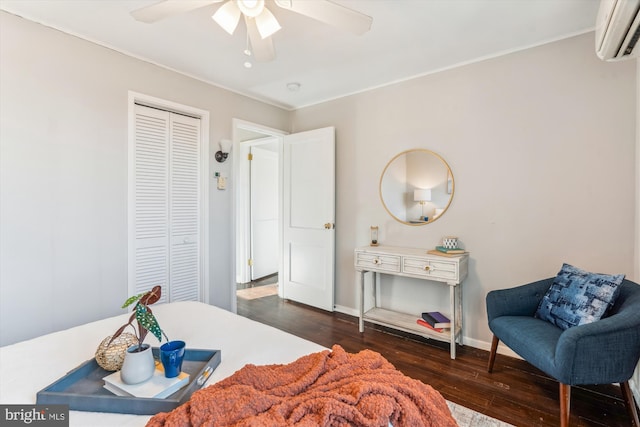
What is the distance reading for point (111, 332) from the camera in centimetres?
142

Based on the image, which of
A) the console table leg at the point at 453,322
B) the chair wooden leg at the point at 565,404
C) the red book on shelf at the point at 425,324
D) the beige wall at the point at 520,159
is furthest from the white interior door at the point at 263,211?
the chair wooden leg at the point at 565,404

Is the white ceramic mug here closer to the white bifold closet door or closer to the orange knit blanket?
the orange knit blanket

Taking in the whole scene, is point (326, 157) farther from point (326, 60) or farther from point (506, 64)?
point (506, 64)

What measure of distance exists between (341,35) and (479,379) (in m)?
2.69

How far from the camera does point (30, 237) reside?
2047 mm

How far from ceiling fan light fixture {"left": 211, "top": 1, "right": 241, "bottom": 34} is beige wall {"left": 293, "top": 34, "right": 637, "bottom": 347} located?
1.97 metres

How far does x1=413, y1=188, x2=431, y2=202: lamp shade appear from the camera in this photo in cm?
289

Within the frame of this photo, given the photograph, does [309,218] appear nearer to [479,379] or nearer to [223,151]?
[223,151]

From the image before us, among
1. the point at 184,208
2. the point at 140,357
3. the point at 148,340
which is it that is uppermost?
the point at 184,208

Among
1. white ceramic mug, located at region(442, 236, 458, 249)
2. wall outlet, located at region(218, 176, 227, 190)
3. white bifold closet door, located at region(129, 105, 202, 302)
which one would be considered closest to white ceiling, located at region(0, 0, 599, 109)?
white bifold closet door, located at region(129, 105, 202, 302)

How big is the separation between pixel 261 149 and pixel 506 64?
3.56 metres

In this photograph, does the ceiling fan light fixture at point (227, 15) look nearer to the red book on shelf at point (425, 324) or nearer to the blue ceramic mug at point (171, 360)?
the blue ceramic mug at point (171, 360)

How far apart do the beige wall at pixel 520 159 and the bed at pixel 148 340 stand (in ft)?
6.46

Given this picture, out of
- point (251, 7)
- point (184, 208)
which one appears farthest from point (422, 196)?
point (184, 208)
